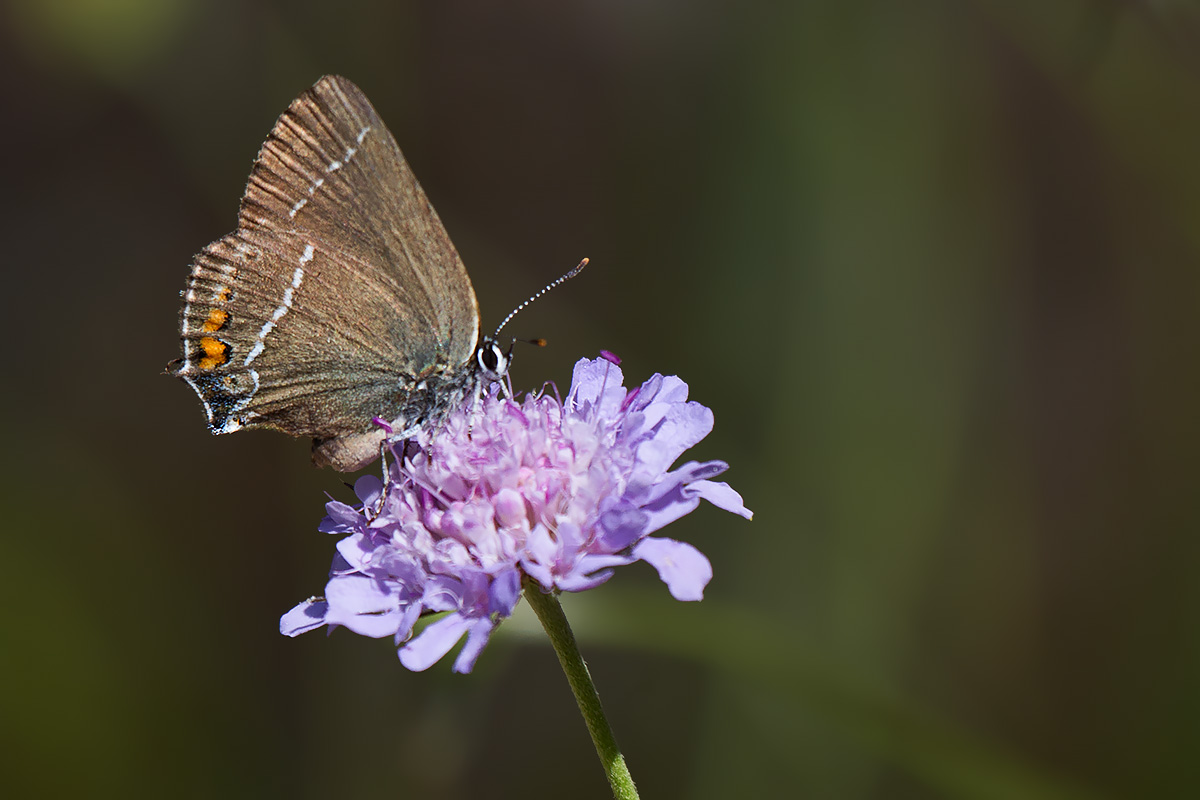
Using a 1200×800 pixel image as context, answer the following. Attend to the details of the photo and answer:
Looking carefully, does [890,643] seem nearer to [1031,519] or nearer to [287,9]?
[1031,519]

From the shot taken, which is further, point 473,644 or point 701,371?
point 701,371

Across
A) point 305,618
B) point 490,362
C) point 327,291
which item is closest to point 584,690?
point 305,618

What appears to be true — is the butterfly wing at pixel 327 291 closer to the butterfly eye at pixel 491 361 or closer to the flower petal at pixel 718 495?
the butterfly eye at pixel 491 361

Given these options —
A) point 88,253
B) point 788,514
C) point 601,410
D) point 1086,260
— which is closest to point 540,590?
point 601,410

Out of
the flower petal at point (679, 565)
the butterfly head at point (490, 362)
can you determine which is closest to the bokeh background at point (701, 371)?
the butterfly head at point (490, 362)

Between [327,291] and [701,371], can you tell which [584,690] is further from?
[701,371]

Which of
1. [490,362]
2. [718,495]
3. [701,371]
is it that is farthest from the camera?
[701,371]
